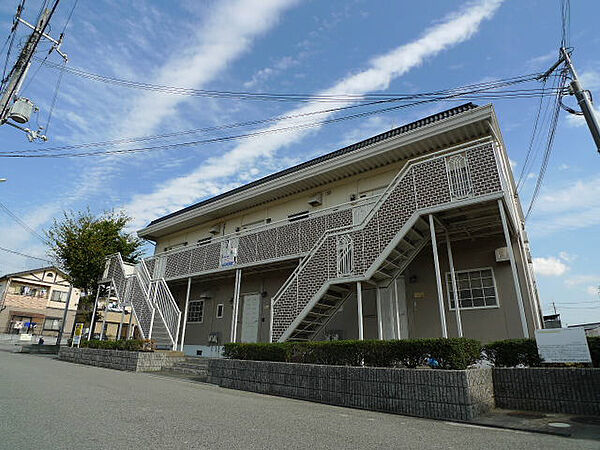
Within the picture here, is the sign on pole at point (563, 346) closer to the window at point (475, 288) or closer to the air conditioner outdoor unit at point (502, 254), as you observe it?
the window at point (475, 288)

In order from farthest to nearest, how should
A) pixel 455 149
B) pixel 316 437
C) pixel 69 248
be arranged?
pixel 69 248
pixel 455 149
pixel 316 437

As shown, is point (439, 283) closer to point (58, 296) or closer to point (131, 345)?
point (131, 345)

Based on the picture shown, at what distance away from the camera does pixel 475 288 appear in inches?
376

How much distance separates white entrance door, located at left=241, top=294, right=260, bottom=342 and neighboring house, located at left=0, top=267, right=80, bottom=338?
88.1 ft

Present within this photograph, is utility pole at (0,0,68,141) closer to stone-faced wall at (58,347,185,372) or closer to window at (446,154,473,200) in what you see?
stone-faced wall at (58,347,185,372)

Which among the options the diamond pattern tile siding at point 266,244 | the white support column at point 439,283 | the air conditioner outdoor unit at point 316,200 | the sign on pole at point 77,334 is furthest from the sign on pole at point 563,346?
the sign on pole at point 77,334

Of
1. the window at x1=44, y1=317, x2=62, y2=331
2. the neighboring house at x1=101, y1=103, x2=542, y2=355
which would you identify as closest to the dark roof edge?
the neighboring house at x1=101, y1=103, x2=542, y2=355

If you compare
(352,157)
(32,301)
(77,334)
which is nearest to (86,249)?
(77,334)

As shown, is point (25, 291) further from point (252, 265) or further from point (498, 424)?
point (498, 424)

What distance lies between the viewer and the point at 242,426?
421cm

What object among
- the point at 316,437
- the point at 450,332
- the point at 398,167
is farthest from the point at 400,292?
the point at 316,437

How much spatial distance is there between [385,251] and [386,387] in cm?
Result: 334

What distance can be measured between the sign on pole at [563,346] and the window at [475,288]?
3.29 metres

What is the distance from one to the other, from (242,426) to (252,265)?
8949mm
